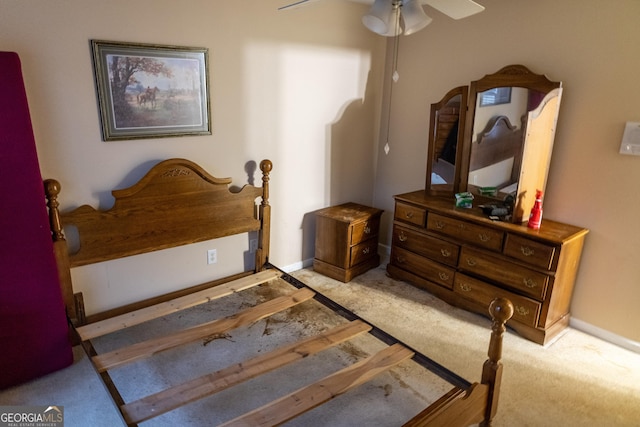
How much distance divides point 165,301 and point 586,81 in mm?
3083

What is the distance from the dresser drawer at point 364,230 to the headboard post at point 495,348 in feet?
5.51

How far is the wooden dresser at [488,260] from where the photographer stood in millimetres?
2600

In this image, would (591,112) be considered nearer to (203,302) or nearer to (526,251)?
(526,251)

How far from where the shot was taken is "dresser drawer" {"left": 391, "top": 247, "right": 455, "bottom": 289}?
312cm

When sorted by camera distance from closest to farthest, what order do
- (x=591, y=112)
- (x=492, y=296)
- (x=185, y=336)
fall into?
(x=185, y=336)
(x=591, y=112)
(x=492, y=296)

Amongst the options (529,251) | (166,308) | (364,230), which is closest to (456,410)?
(529,251)

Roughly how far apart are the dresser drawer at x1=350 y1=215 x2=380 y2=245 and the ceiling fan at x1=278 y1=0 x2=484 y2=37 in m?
1.86

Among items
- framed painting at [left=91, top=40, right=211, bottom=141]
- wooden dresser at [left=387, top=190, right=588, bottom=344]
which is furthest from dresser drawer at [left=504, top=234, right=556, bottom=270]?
framed painting at [left=91, top=40, right=211, bottom=141]

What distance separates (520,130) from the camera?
2.89 meters

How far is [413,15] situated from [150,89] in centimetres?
166

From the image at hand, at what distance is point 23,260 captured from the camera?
6.84 feet

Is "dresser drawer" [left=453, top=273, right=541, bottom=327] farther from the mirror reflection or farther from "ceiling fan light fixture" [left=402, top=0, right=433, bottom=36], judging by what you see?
"ceiling fan light fixture" [left=402, top=0, right=433, bottom=36]

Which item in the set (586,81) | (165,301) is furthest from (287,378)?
(586,81)

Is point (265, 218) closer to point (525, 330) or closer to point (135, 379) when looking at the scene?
point (135, 379)
